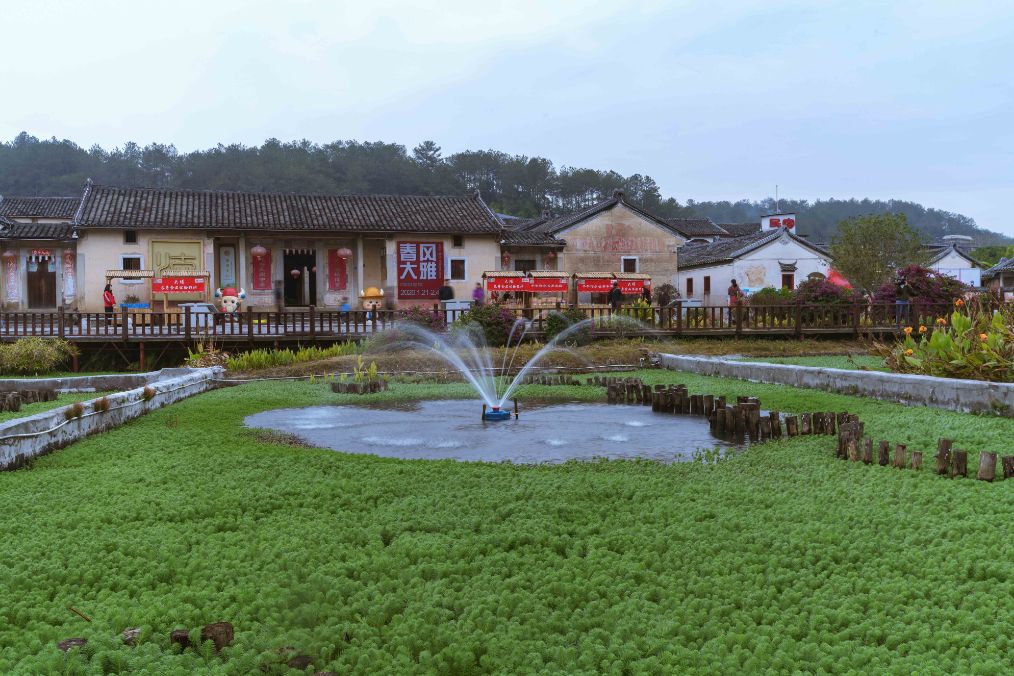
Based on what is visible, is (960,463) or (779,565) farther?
(960,463)

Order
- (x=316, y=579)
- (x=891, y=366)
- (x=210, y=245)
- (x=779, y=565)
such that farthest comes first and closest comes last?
(x=210, y=245) < (x=891, y=366) < (x=779, y=565) < (x=316, y=579)

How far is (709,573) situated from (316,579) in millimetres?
1633

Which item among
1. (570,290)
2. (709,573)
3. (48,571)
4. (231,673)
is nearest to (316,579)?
(231,673)

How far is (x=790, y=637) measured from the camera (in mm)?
2943

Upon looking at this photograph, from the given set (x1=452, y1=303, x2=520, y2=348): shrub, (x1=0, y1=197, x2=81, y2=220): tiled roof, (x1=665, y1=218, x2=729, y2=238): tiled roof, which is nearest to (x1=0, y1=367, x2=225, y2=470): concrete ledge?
(x1=452, y1=303, x2=520, y2=348): shrub

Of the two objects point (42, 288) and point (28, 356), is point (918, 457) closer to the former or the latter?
A: point (28, 356)

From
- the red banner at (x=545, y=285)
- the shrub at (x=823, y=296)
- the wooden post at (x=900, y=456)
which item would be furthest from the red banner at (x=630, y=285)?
the wooden post at (x=900, y=456)

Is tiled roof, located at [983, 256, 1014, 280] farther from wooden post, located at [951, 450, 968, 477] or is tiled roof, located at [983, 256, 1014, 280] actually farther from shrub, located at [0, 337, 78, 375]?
wooden post, located at [951, 450, 968, 477]

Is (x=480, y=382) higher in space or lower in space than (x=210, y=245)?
lower

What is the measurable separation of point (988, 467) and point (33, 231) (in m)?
27.5

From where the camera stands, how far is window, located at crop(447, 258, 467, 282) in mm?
28891

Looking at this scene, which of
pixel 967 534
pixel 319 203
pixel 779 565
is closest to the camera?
pixel 779 565

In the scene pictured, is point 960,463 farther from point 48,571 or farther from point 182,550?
point 48,571

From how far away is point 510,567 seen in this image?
3613 mm
